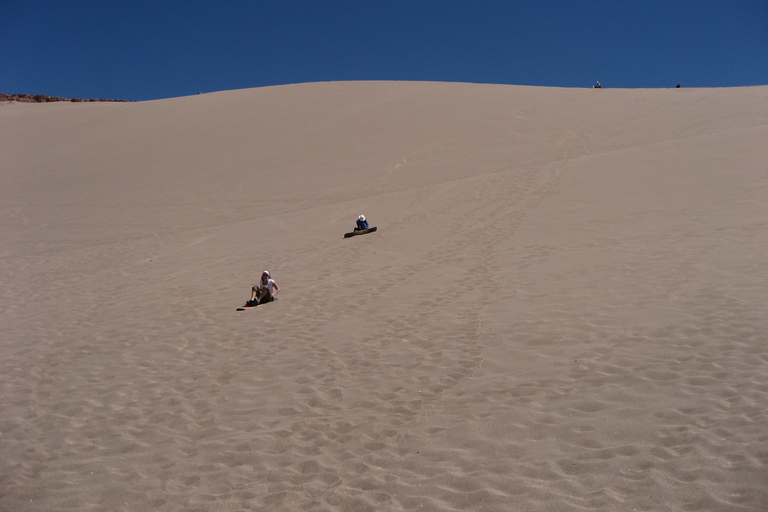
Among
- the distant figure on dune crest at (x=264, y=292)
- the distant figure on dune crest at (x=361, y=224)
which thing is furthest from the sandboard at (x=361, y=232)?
the distant figure on dune crest at (x=264, y=292)

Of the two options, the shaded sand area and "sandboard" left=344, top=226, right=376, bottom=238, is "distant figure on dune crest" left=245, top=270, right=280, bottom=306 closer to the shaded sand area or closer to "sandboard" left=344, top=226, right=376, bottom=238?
the shaded sand area

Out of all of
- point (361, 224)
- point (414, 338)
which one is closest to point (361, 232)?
point (361, 224)

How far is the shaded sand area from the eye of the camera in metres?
3.94

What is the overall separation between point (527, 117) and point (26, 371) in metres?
18.5

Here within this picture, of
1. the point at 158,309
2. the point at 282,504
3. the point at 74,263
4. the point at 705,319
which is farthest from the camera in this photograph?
the point at 74,263

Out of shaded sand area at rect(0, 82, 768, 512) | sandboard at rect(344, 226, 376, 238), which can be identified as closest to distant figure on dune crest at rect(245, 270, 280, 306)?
shaded sand area at rect(0, 82, 768, 512)

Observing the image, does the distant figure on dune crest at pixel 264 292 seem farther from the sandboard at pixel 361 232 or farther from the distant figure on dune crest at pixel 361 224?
the distant figure on dune crest at pixel 361 224

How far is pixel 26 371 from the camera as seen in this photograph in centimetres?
658

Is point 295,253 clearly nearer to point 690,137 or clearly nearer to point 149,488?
point 149,488

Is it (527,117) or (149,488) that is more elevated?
(527,117)

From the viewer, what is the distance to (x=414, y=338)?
6.41 m

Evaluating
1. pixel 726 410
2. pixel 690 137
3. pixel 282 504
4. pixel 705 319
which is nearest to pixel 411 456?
pixel 282 504

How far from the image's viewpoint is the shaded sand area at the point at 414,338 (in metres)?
3.94

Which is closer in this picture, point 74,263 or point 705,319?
point 705,319
